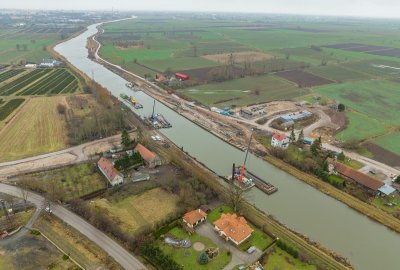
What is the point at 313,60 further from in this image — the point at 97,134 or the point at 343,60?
the point at 97,134

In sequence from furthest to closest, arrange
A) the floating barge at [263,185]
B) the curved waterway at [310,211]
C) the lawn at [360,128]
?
the lawn at [360,128] < the floating barge at [263,185] < the curved waterway at [310,211]

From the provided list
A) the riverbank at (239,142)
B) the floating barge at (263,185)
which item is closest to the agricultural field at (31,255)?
the floating barge at (263,185)

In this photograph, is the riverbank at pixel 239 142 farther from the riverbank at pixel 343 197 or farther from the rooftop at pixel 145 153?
the rooftop at pixel 145 153

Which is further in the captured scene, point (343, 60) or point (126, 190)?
point (343, 60)

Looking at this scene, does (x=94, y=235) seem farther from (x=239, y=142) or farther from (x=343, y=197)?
(x=343, y=197)

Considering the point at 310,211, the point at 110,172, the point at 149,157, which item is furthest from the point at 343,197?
the point at 110,172

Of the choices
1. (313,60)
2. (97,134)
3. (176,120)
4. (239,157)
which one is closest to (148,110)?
(176,120)
